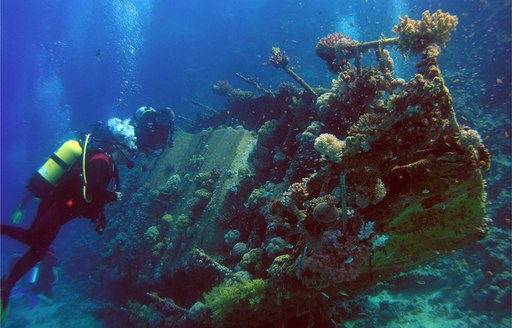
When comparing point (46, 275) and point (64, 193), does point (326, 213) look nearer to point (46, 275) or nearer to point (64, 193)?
point (64, 193)

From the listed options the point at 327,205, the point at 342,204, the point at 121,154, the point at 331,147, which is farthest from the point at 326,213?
the point at 121,154

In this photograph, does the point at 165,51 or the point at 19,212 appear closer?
the point at 19,212

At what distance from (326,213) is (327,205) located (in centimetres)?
11

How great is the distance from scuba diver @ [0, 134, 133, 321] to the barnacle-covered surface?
8.60 ft

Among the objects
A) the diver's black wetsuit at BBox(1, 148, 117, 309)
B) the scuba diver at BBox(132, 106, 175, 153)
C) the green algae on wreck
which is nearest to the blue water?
the green algae on wreck

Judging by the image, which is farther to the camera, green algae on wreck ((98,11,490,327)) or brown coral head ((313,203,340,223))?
brown coral head ((313,203,340,223))

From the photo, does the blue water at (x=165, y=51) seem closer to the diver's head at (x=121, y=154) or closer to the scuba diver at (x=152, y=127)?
the scuba diver at (x=152, y=127)

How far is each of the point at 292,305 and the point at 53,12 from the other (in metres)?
59.2

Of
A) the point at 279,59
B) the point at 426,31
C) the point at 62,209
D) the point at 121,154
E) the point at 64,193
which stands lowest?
the point at 62,209

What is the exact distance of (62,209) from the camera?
213 inches

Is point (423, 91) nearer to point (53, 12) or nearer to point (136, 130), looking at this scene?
point (136, 130)

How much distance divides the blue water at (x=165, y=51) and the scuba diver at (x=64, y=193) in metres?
16.7

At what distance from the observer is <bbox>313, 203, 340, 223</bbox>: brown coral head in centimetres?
391

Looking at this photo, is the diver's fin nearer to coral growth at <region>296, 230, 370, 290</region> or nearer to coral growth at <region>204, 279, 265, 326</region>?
coral growth at <region>204, 279, 265, 326</region>
